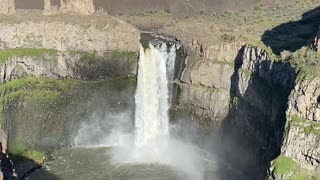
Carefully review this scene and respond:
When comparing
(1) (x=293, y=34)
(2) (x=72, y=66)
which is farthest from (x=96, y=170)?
(1) (x=293, y=34)

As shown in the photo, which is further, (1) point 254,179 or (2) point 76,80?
(2) point 76,80

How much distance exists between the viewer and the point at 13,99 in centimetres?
6731

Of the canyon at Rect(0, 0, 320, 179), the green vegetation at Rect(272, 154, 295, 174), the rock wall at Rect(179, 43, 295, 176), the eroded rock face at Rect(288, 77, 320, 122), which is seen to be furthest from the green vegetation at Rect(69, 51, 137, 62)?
the green vegetation at Rect(272, 154, 295, 174)

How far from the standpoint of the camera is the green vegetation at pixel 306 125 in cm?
4641

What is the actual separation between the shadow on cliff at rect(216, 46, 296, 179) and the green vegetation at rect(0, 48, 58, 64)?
2489 centimetres

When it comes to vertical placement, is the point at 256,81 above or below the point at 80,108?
above

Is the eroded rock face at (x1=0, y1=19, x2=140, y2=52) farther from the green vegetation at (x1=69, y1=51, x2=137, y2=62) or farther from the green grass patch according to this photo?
the green grass patch

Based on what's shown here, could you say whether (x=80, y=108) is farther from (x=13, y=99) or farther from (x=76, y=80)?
(x=13, y=99)

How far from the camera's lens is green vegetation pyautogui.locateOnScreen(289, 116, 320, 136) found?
152 feet

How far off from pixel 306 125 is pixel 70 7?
4369 centimetres

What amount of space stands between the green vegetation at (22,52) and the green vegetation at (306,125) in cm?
3722

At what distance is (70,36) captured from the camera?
246 feet

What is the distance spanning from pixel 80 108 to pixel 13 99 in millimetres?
9308

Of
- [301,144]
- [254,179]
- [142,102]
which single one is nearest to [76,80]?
[142,102]
